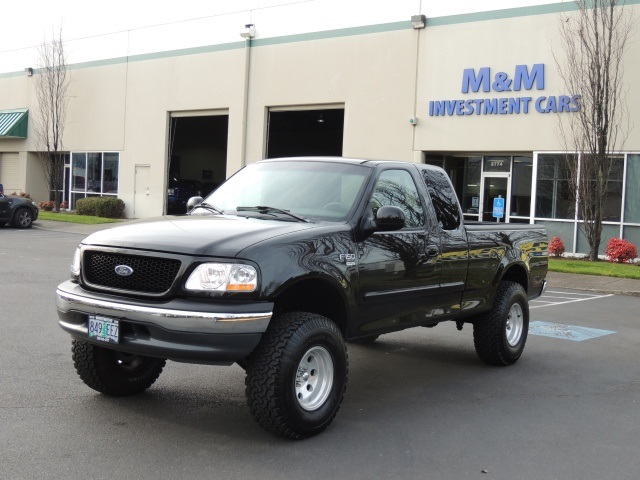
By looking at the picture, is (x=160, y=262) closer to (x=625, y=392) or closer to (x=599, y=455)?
(x=599, y=455)

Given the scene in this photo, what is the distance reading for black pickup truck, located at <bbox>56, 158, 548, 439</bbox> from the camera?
4977mm

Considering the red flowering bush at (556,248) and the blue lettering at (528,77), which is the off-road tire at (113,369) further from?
the blue lettering at (528,77)

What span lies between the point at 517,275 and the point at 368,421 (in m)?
3.39

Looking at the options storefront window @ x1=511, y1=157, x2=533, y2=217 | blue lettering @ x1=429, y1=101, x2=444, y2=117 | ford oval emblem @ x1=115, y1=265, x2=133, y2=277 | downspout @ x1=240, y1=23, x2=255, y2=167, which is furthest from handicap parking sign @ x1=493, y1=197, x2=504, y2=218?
ford oval emblem @ x1=115, y1=265, x2=133, y2=277

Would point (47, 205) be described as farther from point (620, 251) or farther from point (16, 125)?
Result: point (620, 251)

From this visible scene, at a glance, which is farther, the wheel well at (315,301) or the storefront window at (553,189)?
the storefront window at (553,189)

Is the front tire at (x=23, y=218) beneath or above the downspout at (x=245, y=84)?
beneath

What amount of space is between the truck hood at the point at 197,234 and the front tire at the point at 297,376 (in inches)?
24.3

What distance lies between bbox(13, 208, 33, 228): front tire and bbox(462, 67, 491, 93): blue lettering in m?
16.2

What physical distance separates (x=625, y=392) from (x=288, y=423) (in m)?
3.57

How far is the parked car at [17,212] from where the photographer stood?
2723 cm

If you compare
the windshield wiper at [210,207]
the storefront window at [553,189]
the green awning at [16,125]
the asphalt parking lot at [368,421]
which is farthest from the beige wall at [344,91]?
the windshield wiper at [210,207]

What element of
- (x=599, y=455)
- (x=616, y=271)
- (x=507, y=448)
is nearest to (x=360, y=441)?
(x=507, y=448)

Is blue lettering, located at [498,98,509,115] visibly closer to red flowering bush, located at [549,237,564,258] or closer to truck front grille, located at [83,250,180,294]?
red flowering bush, located at [549,237,564,258]
